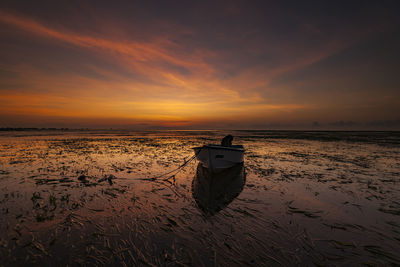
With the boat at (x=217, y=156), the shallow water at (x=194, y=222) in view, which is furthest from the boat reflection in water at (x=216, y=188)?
the boat at (x=217, y=156)

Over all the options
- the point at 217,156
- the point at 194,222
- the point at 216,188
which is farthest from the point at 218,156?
the point at 194,222

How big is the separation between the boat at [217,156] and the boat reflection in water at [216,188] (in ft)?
1.88

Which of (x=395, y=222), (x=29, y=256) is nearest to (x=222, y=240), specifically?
(x=29, y=256)

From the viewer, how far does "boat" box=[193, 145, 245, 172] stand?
13.7 meters

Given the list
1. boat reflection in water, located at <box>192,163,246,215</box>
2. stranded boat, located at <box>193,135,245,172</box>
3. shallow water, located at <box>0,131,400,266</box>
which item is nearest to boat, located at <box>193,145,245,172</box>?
stranded boat, located at <box>193,135,245,172</box>

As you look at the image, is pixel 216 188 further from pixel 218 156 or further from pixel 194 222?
pixel 194 222

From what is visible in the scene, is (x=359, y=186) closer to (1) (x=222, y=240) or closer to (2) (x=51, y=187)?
(1) (x=222, y=240)

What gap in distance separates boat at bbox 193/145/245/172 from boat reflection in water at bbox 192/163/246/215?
57 centimetres

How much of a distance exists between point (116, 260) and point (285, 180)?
11616mm

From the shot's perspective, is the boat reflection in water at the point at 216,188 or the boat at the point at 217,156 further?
the boat at the point at 217,156

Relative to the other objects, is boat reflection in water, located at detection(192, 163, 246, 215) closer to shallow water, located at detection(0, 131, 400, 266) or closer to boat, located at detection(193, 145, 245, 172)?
shallow water, located at detection(0, 131, 400, 266)

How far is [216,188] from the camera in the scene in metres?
10.8

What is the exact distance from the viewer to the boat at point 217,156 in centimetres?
1370

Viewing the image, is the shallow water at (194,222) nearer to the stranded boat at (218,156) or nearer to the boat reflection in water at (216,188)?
the boat reflection in water at (216,188)
